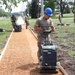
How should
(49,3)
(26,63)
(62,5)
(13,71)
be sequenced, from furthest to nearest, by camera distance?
(62,5)
(49,3)
(26,63)
(13,71)

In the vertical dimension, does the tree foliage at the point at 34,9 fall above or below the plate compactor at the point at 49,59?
below

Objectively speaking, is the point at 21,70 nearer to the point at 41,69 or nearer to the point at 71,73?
the point at 41,69

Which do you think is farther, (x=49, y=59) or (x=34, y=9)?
(x=34, y=9)

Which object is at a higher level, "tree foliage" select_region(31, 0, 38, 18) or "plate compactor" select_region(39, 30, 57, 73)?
"plate compactor" select_region(39, 30, 57, 73)

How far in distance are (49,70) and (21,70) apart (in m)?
1.07

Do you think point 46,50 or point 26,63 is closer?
point 46,50

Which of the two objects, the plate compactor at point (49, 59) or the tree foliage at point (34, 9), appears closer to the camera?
the plate compactor at point (49, 59)

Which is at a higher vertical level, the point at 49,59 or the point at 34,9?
the point at 49,59

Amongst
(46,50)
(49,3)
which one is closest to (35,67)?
(46,50)

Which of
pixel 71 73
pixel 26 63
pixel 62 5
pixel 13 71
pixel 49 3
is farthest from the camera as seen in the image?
pixel 62 5

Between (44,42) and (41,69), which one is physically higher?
(44,42)

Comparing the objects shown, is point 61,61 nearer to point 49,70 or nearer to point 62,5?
point 49,70

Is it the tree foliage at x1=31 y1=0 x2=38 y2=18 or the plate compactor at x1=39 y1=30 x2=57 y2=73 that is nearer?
the plate compactor at x1=39 y1=30 x2=57 y2=73

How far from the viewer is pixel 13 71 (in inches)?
404
